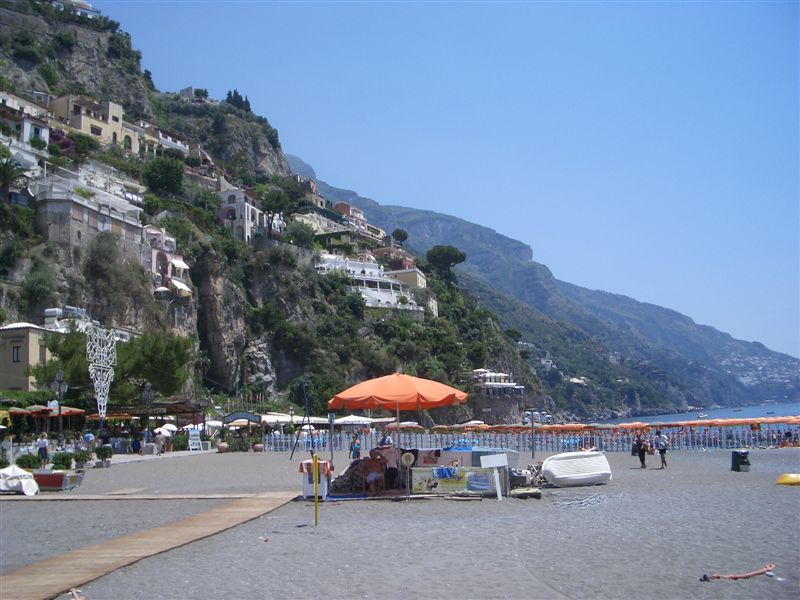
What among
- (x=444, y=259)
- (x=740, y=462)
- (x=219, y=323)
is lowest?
(x=740, y=462)

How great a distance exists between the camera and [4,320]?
41.2 m

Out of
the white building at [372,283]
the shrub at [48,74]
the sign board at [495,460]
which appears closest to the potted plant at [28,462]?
the sign board at [495,460]

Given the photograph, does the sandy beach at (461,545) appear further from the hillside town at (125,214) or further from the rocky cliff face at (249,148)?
the rocky cliff face at (249,148)

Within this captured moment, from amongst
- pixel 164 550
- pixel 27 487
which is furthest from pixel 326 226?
pixel 164 550

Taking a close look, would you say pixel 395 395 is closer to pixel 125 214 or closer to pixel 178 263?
pixel 125 214

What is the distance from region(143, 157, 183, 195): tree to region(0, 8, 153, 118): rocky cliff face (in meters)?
16.6

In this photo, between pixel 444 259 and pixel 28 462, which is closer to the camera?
pixel 28 462

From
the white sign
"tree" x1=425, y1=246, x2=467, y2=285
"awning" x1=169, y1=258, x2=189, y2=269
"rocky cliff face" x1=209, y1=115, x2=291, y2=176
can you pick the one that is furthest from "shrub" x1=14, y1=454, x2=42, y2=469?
"tree" x1=425, y1=246, x2=467, y2=285

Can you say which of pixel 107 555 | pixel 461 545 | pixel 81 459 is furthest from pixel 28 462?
pixel 461 545

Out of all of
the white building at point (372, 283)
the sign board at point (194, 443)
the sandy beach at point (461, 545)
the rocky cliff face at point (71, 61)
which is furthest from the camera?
the white building at point (372, 283)

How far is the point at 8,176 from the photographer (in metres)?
47.6

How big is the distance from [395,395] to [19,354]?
29.8 metres

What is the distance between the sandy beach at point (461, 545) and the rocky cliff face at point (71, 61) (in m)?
76.1

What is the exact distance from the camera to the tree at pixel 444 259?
110 m
